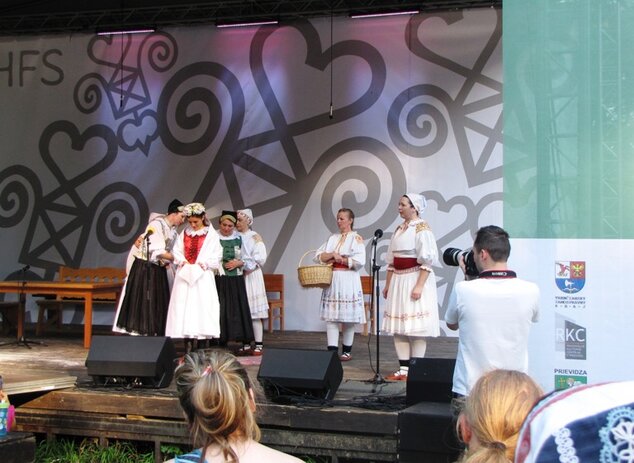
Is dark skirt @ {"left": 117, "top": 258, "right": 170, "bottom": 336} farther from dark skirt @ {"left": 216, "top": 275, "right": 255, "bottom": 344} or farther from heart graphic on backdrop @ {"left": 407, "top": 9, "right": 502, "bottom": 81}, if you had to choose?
heart graphic on backdrop @ {"left": 407, "top": 9, "right": 502, "bottom": 81}

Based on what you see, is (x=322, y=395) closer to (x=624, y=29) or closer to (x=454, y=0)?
(x=624, y=29)

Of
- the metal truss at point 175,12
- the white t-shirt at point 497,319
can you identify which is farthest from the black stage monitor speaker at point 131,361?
the metal truss at point 175,12

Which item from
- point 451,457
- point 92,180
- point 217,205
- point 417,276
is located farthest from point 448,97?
point 451,457

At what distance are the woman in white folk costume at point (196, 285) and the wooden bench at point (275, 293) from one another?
118 inches

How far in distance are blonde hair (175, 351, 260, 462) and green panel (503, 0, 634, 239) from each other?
205 cm

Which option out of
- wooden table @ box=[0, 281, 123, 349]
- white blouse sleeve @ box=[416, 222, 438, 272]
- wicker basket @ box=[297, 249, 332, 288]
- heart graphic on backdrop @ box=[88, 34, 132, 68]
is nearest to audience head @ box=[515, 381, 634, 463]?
white blouse sleeve @ box=[416, 222, 438, 272]

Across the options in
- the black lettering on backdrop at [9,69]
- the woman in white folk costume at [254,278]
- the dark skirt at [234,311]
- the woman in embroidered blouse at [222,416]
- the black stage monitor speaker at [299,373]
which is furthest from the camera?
the black lettering on backdrop at [9,69]

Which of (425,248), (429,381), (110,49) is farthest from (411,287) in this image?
(110,49)

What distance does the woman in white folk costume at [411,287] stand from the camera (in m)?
5.50

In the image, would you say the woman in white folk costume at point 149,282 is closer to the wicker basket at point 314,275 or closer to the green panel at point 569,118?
the wicker basket at point 314,275

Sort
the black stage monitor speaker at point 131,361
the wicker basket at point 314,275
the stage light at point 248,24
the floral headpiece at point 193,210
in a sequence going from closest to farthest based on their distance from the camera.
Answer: the black stage monitor speaker at point 131,361 < the wicker basket at point 314,275 < the floral headpiece at point 193,210 < the stage light at point 248,24

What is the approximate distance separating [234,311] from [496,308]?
405cm

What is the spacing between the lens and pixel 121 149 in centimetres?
1030

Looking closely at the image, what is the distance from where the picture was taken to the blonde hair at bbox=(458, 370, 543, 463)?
1.18 m
